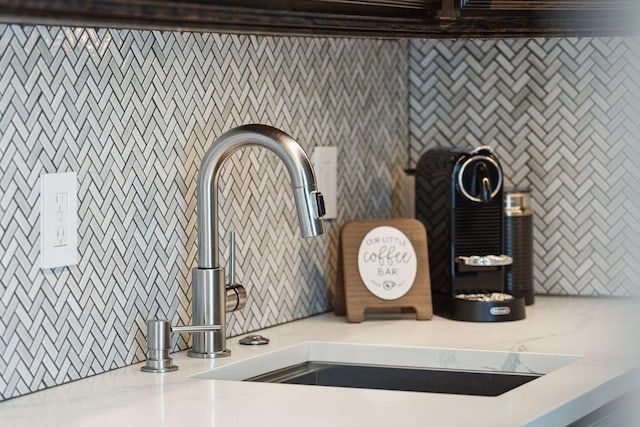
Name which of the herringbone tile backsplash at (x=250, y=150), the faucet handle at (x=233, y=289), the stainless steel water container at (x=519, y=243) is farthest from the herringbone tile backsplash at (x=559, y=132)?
the faucet handle at (x=233, y=289)

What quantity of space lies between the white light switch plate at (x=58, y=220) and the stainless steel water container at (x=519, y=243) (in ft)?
3.65

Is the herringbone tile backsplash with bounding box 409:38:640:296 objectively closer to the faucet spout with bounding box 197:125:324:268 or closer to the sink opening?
the sink opening

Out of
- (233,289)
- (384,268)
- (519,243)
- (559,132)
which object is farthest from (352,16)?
(559,132)

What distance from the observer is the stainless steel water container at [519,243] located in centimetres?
233

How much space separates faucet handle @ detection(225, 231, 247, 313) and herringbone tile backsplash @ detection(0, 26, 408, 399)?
8 cm

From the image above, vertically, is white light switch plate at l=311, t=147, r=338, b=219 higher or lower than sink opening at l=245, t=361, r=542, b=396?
higher

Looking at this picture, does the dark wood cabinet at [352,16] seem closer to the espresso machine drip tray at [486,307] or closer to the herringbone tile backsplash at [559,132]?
the espresso machine drip tray at [486,307]

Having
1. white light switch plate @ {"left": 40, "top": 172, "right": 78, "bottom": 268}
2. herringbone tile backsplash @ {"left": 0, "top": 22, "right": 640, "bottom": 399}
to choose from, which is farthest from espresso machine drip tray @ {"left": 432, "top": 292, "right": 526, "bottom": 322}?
white light switch plate @ {"left": 40, "top": 172, "right": 78, "bottom": 268}

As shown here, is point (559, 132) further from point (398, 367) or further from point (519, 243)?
point (398, 367)

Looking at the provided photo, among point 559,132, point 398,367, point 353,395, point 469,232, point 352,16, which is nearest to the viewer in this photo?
point 352,16

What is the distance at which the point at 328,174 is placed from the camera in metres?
2.30

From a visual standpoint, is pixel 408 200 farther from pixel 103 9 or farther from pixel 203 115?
pixel 103 9

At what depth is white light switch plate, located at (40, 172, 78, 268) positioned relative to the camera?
1.53 meters

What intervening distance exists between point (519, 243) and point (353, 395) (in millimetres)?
1014
